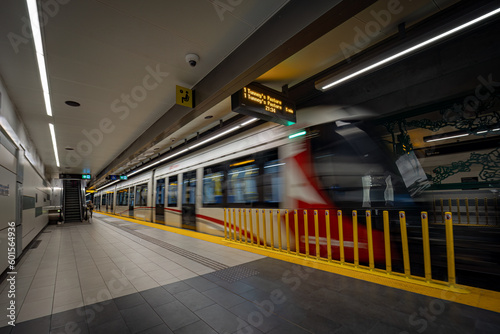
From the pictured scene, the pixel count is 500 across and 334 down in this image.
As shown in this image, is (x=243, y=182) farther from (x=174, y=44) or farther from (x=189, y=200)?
(x=174, y=44)

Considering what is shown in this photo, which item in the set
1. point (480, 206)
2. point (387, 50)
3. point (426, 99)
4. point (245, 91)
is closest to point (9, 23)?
point (245, 91)

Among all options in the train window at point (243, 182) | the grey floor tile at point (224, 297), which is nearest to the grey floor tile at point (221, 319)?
the grey floor tile at point (224, 297)

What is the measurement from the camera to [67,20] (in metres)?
2.62

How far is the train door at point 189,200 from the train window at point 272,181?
340 cm

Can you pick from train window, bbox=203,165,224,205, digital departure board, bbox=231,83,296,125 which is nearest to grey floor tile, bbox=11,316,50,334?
digital departure board, bbox=231,83,296,125

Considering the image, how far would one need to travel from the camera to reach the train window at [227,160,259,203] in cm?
536

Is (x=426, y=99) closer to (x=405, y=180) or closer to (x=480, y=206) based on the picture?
(x=405, y=180)

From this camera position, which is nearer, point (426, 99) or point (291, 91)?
point (426, 99)

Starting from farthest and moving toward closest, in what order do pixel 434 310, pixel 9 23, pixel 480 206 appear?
pixel 480 206 → pixel 9 23 → pixel 434 310

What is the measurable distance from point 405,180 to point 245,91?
2985 mm

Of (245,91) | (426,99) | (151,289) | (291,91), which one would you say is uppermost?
(291,91)
